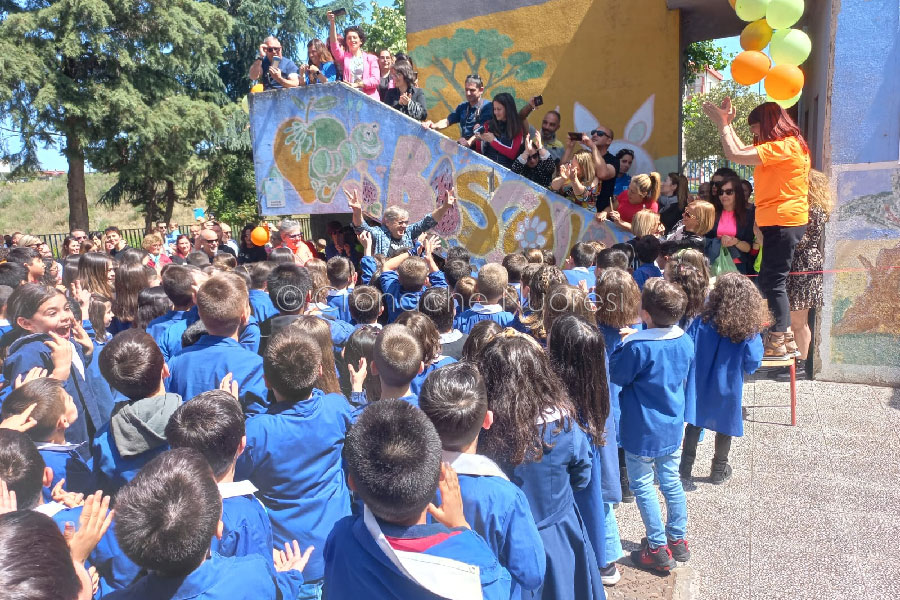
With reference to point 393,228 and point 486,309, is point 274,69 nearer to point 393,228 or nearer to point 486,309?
point 393,228

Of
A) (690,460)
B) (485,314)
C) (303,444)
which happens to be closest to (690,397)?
(690,460)

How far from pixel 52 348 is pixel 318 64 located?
7.98 m

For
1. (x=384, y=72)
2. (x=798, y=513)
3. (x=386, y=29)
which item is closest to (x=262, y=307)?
(x=798, y=513)

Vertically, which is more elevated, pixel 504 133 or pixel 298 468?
pixel 504 133

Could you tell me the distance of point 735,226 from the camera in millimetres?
6406

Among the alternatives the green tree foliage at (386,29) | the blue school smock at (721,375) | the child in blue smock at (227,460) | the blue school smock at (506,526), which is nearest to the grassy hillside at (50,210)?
the green tree foliage at (386,29)

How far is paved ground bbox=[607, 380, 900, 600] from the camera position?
329 cm

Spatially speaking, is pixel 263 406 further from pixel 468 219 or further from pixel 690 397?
pixel 468 219

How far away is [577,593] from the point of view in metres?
2.48

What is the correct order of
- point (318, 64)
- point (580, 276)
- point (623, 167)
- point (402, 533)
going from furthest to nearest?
point (318, 64) → point (623, 167) → point (580, 276) → point (402, 533)

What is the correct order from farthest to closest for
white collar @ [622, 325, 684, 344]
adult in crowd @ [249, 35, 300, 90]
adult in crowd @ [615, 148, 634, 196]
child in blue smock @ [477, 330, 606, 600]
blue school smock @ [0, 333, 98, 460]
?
adult in crowd @ [249, 35, 300, 90] → adult in crowd @ [615, 148, 634, 196] → white collar @ [622, 325, 684, 344] → blue school smock @ [0, 333, 98, 460] → child in blue smock @ [477, 330, 606, 600]

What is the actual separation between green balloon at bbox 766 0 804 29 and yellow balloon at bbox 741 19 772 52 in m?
0.34

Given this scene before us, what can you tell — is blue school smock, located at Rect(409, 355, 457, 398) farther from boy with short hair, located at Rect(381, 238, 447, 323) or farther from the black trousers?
the black trousers

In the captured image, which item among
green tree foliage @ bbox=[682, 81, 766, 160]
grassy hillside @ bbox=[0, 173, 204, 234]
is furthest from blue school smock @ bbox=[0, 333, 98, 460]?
grassy hillside @ bbox=[0, 173, 204, 234]
